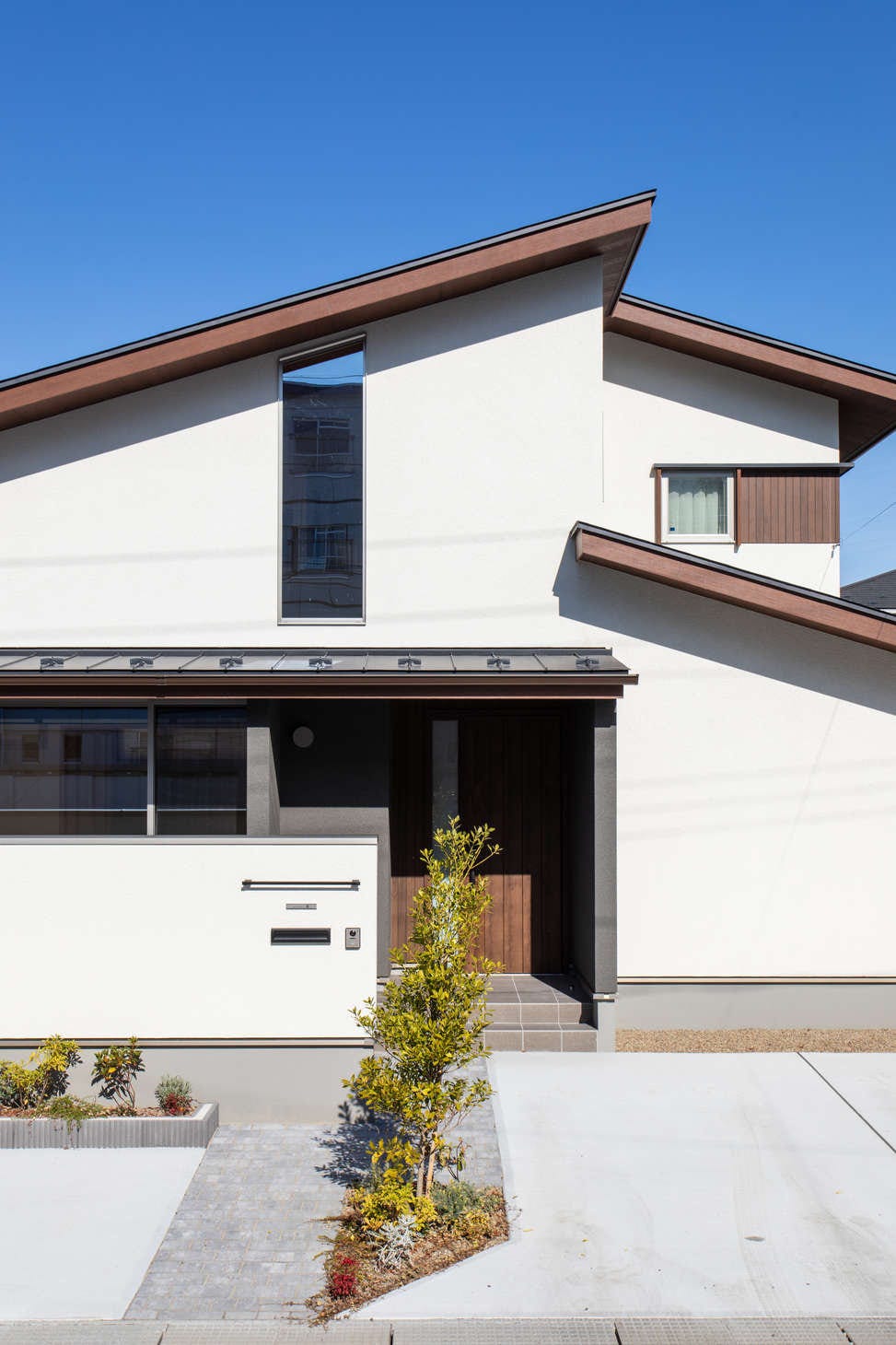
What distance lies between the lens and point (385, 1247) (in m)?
5.32

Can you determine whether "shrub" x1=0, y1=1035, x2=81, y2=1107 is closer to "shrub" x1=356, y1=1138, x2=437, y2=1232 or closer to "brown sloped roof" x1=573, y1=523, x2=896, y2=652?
"shrub" x1=356, y1=1138, x2=437, y2=1232

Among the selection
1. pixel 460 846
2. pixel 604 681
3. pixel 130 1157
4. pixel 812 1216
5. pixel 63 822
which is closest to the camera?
pixel 812 1216

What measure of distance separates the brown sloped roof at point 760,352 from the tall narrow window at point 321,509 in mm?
3876

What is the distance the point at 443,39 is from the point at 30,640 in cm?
866

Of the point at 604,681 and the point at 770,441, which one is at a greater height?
the point at 770,441

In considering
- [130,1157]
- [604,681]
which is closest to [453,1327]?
[130,1157]

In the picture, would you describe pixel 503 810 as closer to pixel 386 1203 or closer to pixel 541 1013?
pixel 541 1013

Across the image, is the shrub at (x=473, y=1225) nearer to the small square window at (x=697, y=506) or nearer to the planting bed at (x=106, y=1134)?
the planting bed at (x=106, y=1134)

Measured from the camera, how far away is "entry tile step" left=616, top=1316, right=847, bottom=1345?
15.0ft

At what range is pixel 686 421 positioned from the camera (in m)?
11.9

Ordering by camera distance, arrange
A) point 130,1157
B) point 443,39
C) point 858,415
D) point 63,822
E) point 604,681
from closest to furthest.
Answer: point 130,1157
point 604,681
point 63,822
point 443,39
point 858,415

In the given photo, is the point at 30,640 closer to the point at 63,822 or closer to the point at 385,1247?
the point at 63,822

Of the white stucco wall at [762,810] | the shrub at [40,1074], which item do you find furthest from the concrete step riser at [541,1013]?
the shrub at [40,1074]

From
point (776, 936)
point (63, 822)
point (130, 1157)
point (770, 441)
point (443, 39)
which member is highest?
point (443, 39)
